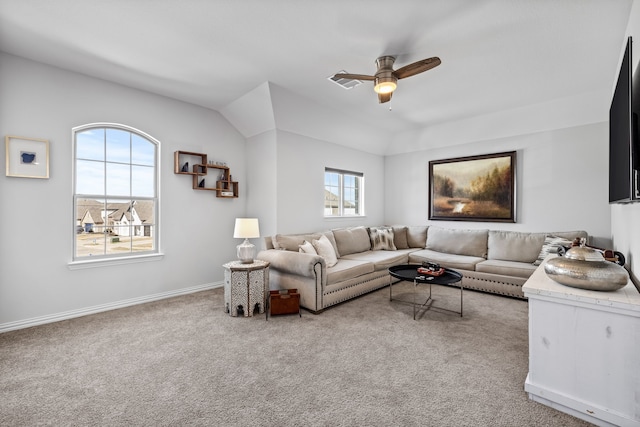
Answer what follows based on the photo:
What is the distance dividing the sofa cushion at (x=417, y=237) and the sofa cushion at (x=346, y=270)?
6.05ft

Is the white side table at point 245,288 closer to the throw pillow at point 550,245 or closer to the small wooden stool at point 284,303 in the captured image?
the small wooden stool at point 284,303

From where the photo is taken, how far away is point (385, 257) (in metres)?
4.62

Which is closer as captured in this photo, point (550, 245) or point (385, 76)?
point (385, 76)

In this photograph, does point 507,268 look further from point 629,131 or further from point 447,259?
point 629,131

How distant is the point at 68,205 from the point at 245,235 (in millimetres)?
2024

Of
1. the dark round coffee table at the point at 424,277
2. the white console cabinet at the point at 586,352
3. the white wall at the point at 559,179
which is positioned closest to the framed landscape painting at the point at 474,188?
the white wall at the point at 559,179

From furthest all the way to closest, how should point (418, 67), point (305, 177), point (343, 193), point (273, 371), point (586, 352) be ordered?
point (343, 193)
point (305, 177)
point (418, 67)
point (273, 371)
point (586, 352)

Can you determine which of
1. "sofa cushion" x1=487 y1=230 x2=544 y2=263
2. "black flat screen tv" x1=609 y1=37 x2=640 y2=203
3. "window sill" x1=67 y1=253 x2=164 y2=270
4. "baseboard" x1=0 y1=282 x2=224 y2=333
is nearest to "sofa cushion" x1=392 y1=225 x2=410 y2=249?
"sofa cushion" x1=487 y1=230 x2=544 y2=263

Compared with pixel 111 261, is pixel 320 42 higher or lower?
higher

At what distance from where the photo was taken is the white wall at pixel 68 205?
117 inches

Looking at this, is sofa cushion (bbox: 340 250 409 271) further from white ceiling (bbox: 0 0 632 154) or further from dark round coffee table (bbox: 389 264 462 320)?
white ceiling (bbox: 0 0 632 154)

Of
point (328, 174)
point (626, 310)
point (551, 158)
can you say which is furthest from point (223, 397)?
point (551, 158)

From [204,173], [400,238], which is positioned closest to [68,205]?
[204,173]

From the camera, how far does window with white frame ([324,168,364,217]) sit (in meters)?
5.40
